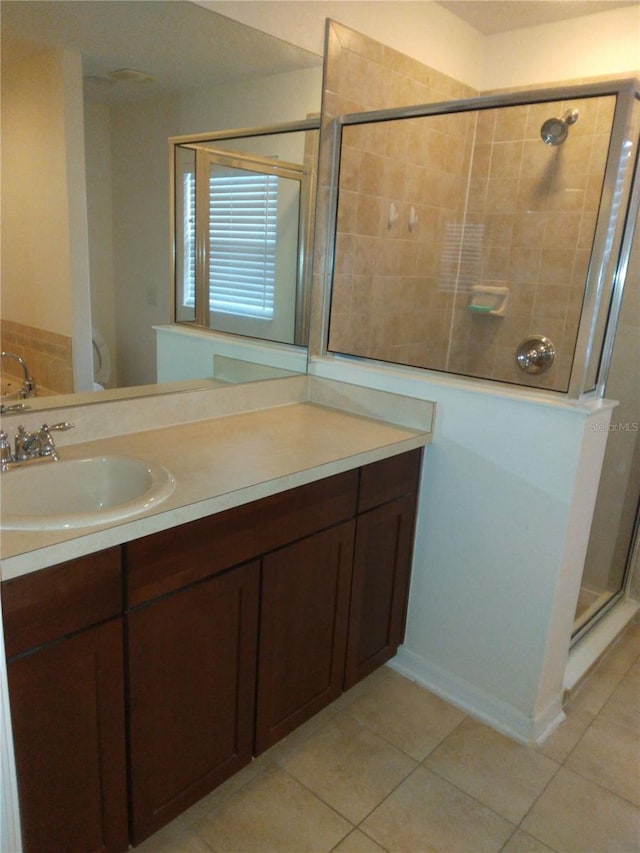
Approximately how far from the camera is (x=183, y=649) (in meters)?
1.36

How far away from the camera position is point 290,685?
1.70 meters

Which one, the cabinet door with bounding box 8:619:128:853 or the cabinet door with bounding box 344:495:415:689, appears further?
the cabinet door with bounding box 344:495:415:689

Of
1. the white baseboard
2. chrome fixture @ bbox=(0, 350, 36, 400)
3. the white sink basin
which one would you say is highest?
chrome fixture @ bbox=(0, 350, 36, 400)

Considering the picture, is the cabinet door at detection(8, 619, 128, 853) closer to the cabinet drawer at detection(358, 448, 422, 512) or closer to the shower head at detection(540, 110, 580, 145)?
the cabinet drawer at detection(358, 448, 422, 512)

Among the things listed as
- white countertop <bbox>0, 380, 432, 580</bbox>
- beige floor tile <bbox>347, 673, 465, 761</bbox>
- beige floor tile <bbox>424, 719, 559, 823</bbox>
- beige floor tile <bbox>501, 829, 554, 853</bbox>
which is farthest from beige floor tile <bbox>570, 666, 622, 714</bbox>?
white countertop <bbox>0, 380, 432, 580</bbox>

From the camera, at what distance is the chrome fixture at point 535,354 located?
93.8 inches

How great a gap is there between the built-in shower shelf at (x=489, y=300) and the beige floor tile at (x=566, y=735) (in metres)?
1.68

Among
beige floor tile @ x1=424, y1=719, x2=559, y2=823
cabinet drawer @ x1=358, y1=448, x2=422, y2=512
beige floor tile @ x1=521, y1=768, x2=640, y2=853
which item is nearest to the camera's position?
beige floor tile @ x1=521, y1=768, x2=640, y2=853

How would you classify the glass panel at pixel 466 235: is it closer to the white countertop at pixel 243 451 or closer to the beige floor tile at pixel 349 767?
A: the white countertop at pixel 243 451

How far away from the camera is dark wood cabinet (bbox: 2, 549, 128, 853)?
3.51ft

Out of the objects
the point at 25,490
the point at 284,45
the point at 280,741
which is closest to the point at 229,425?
the point at 25,490

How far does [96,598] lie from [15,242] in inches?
33.3

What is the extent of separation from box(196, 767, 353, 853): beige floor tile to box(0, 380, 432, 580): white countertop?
2.83 feet

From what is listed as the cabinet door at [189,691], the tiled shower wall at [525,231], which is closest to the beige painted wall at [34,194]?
the cabinet door at [189,691]
